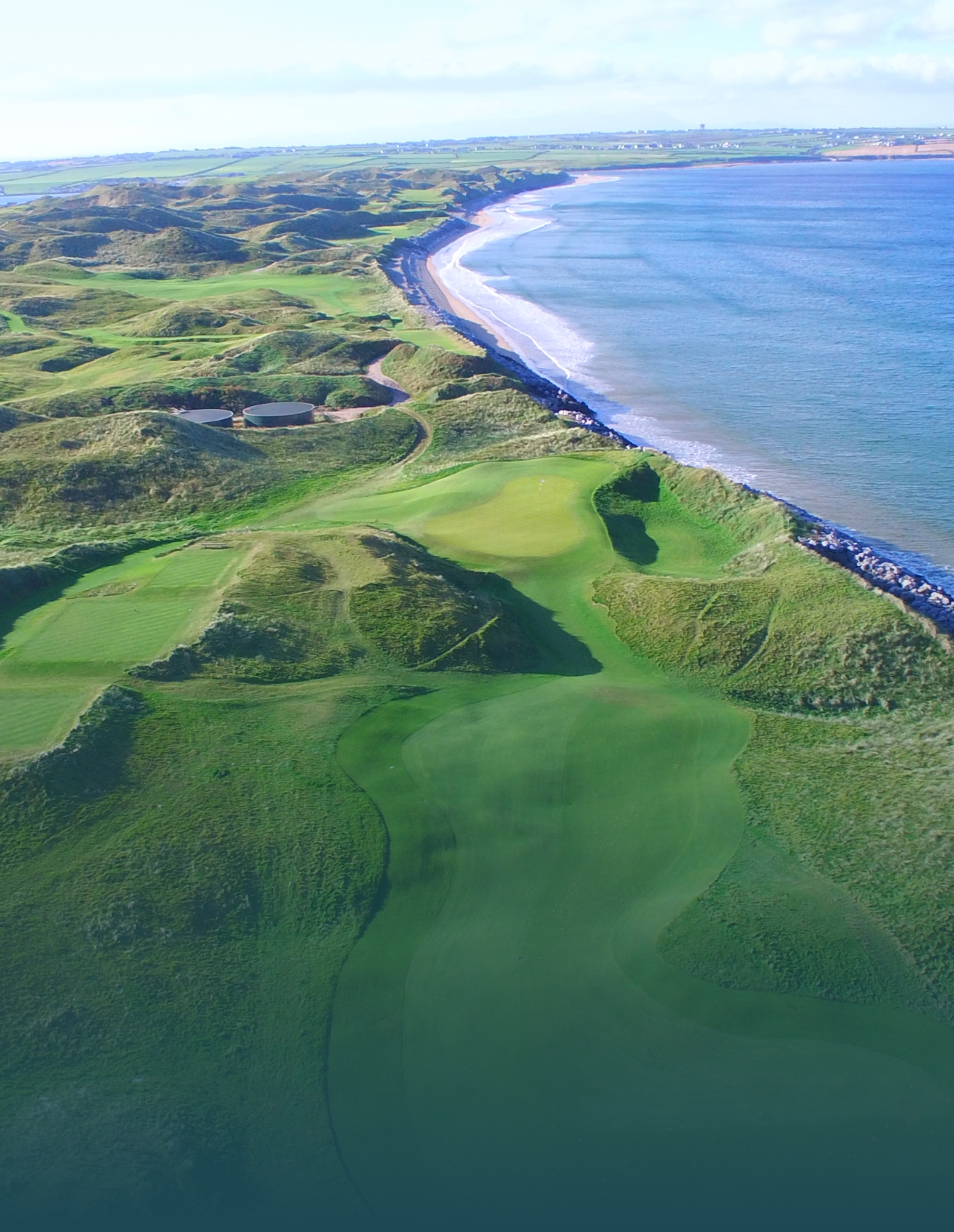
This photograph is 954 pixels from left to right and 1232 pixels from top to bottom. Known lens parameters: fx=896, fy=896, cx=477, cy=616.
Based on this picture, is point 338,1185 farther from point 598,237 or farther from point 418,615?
point 598,237

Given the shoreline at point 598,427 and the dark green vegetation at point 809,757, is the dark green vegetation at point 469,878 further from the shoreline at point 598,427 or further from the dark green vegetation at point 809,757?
the shoreline at point 598,427

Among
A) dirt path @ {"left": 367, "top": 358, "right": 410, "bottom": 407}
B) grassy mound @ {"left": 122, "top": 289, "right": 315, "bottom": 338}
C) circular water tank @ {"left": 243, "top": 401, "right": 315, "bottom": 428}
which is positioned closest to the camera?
circular water tank @ {"left": 243, "top": 401, "right": 315, "bottom": 428}

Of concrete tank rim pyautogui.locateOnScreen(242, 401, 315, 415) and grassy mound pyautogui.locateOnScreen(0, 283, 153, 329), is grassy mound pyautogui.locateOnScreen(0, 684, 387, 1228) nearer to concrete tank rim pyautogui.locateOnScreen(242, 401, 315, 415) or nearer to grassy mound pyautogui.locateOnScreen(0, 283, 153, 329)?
concrete tank rim pyautogui.locateOnScreen(242, 401, 315, 415)

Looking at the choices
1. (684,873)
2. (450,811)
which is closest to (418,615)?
(450,811)

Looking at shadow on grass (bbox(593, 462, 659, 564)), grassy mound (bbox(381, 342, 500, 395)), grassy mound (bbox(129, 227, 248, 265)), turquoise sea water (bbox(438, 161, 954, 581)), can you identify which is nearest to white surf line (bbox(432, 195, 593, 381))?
turquoise sea water (bbox(438, 161, 954, 581))

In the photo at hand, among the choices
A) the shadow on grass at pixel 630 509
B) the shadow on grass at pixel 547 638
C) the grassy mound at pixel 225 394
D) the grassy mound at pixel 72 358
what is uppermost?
the grassy mound at pixel 72 358

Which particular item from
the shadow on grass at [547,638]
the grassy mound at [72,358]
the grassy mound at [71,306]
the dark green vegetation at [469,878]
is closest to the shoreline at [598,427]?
the dark green vegetation at [469,878]
